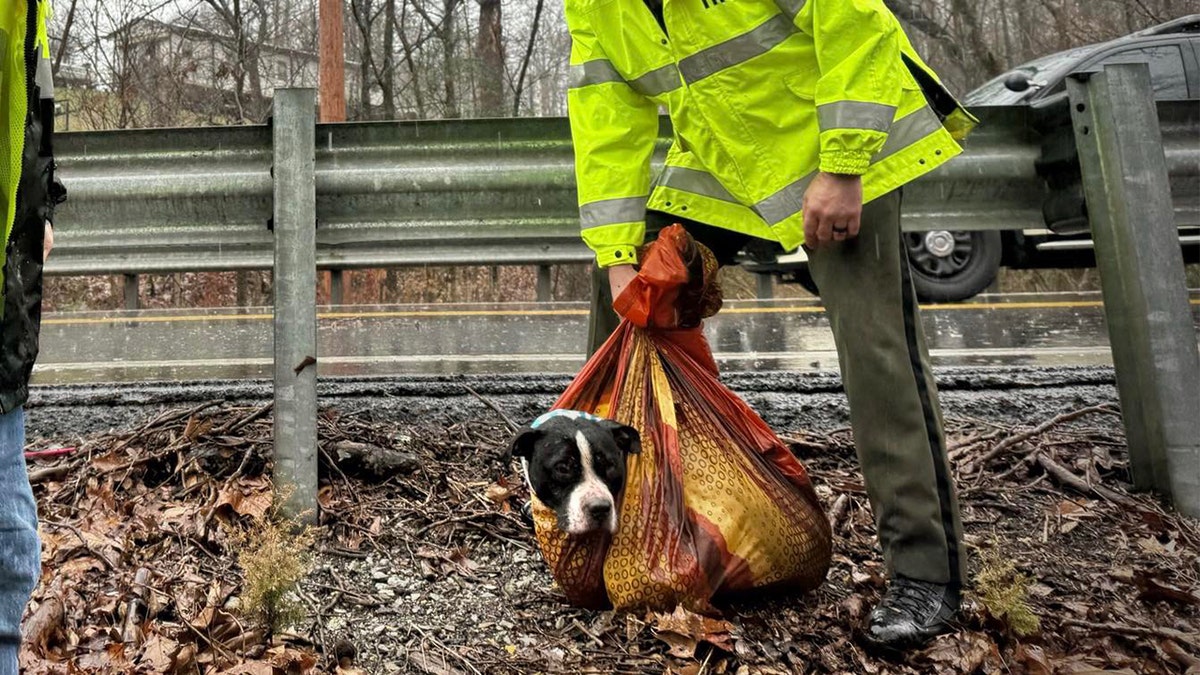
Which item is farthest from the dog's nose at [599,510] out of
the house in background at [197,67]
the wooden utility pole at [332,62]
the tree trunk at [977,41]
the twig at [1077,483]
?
the tree trunk at [977,41]

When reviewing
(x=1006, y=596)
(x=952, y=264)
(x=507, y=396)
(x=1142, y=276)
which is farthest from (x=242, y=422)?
(x=952, y=264)

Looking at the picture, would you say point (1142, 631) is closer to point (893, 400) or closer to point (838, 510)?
point (893, 400)

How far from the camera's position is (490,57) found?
1822 centimetres

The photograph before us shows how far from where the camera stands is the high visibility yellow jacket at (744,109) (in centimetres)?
222

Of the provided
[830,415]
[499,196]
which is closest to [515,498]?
[499,196]

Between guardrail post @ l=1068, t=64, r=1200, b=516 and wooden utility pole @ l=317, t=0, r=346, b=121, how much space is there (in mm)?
11327

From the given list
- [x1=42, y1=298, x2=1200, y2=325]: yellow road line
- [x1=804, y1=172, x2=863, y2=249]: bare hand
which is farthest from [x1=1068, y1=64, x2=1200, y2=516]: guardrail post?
[x1=42, y1=298, x2=1200, y2=325]: yellow road line

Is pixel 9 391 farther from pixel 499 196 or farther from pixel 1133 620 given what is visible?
pixel 1133 620

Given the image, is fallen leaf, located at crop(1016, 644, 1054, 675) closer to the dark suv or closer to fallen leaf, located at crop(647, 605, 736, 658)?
→ fallen leaf, located at crop(647, 605, 736, 658)

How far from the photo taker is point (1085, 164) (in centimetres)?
321

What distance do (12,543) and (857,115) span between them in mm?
1813

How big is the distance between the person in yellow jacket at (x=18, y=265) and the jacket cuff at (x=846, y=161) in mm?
1546

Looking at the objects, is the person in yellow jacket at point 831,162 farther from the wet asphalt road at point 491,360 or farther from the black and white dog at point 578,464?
the wet asphalt road at point 491,360

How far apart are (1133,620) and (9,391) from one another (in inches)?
94.9
